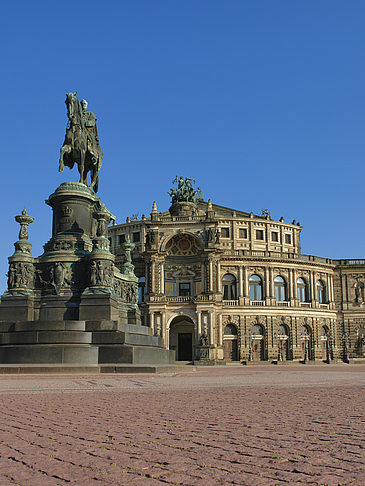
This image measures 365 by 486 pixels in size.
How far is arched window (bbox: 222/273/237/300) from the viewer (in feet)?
238

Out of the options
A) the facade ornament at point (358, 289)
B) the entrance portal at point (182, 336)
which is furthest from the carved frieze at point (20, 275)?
the facade ornament at point (358, 289)

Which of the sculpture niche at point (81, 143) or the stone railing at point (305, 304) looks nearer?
the sculpture niche at point (81, 143)

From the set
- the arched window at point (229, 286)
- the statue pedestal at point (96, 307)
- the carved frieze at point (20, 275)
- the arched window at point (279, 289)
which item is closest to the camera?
the statue pedestal at point (96, 307)

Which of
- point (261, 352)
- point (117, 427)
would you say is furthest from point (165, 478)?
point (261, 352)

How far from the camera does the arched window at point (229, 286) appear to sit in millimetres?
72688

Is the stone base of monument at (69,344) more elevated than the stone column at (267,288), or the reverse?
the stone column at (267,288)

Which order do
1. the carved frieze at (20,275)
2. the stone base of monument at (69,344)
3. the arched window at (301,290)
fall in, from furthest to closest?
the arched window at (301,290)
the carved frieze at (20,275)
the stone base of monument at (69,344)

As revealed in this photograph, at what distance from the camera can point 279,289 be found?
74438 mm

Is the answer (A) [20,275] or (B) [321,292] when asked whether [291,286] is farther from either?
(A) [20,275]

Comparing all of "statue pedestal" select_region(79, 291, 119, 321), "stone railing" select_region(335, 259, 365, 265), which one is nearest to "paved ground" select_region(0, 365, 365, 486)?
"statue pedestal" select_region(79, 291, 119, 321)

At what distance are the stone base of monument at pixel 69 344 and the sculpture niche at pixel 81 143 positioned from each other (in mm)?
7945

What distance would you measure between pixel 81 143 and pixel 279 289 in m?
54.2

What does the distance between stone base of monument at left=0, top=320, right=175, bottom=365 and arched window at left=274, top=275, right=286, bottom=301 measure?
5648 cm

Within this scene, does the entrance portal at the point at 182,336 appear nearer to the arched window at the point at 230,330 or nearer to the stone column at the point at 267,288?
the arched window at the point at 230,330
